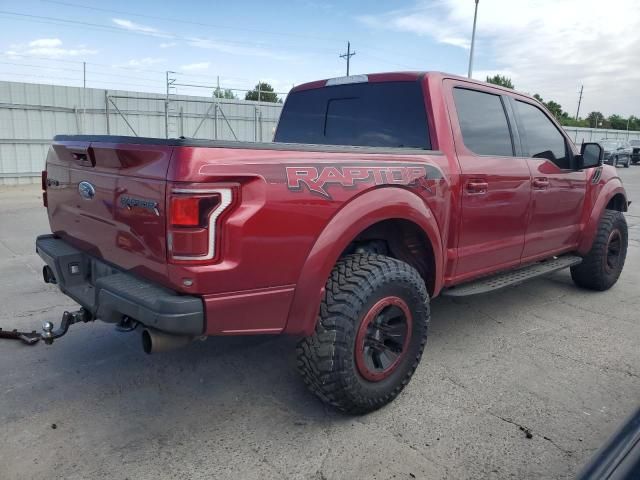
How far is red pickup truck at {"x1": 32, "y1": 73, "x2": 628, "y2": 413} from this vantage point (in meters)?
2.17

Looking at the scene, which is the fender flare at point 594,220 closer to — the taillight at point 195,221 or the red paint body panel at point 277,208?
the red paint body panel at point 277,208

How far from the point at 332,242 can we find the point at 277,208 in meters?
0.39

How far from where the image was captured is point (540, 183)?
13.3ft

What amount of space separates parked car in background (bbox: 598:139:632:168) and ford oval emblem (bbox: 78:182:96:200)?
92.3ft

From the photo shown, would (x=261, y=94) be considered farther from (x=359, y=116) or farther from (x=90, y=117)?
(x=359, y=116)

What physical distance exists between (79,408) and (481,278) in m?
2.85

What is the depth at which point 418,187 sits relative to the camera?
9.83 feet

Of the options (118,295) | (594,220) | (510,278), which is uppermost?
(594,220)

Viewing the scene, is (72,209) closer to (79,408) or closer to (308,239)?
(79,408)

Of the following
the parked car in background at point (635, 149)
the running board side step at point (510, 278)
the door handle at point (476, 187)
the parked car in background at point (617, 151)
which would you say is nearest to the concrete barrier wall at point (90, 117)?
the running board side step at point (510, 278)

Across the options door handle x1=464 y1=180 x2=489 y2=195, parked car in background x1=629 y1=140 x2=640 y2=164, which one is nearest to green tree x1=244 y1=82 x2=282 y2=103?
door handle x1=464 y1=180 x2=489 y2=195

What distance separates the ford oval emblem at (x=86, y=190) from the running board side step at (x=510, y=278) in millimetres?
2297

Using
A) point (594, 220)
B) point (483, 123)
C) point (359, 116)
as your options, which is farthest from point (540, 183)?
point (359, 116)

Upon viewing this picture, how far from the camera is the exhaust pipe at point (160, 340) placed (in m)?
2.23
